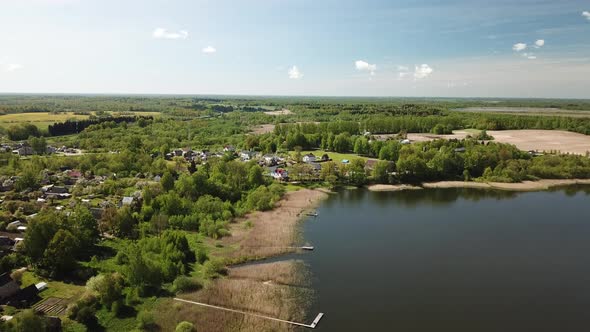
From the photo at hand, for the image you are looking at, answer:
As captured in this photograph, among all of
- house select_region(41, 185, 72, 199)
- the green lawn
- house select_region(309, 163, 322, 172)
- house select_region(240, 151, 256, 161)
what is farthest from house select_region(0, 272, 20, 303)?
house select_region(240, 151, 256, 161)

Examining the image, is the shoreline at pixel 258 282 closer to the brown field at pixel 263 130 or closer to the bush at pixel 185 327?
the bush at pixel 185 327

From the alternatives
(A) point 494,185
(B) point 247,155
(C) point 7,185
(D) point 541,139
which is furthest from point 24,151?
(D) point 541,139

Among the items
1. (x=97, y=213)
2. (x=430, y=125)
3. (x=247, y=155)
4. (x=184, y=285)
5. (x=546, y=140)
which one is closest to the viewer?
(x=184, y=285)

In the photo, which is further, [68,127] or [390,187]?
[68,127]

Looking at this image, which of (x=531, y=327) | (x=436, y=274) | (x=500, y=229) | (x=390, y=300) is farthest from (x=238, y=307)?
(x=500, y=229)

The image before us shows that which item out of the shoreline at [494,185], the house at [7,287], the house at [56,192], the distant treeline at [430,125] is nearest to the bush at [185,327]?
the house at [7,287]

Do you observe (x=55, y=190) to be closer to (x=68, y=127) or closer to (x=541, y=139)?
(x=68, y=127)
